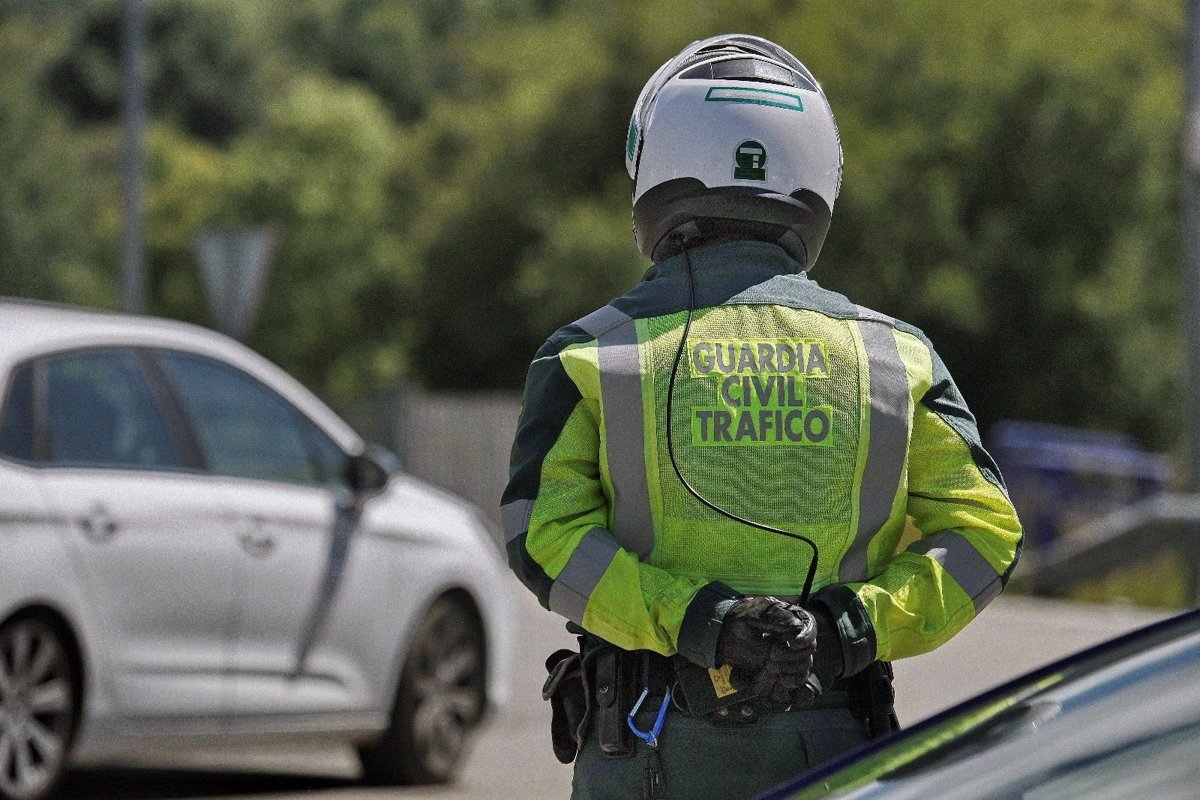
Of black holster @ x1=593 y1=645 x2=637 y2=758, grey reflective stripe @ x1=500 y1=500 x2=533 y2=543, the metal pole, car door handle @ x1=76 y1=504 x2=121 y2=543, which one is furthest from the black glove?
the metal pole

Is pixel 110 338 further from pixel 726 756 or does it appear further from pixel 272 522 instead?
pixel 726 756

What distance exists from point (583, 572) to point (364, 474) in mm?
5002

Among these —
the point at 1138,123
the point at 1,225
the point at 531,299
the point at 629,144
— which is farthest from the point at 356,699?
the point at 1,225

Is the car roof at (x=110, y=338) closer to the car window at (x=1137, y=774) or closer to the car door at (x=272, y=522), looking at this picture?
the car door at (x=272, y=522)

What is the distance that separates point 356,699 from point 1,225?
48.1 metres

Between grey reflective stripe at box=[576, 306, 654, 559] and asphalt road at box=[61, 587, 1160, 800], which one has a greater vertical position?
grey reflective stripe at box=[576, 306, 654, 559]

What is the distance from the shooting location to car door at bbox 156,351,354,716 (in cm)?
711

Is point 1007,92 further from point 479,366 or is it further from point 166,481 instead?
point 166,481

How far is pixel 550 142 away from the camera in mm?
40531

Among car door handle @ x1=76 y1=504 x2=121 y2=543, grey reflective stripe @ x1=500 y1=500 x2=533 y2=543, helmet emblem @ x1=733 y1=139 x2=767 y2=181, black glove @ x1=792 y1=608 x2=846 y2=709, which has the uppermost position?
helmet emblem @ x1=733 y1=139 x2=767 y2=181

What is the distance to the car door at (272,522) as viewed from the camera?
7109 millimetres

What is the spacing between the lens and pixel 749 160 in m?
2.90

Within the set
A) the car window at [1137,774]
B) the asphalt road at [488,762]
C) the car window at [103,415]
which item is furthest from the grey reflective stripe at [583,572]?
the asphalt road at [488,762]

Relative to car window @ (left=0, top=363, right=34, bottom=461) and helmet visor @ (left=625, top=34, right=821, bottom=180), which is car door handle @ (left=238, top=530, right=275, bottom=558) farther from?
helmet visor @ (left=625, top=34, right=821, bottom=180)
